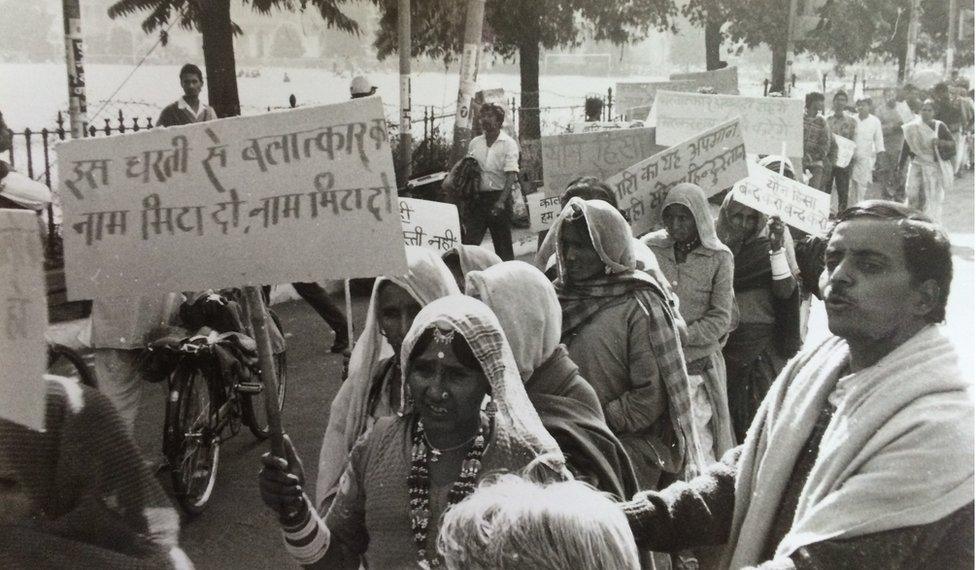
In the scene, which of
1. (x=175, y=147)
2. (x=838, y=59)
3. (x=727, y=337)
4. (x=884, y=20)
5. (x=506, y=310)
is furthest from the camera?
(x=838, y=59)

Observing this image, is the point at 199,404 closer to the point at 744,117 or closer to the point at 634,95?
the point at 744,117

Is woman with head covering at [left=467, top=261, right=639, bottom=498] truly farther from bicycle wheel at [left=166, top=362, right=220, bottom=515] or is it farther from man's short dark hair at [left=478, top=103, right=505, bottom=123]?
man's short dark hair at [left=478, top=103, right=505, bottom=123]

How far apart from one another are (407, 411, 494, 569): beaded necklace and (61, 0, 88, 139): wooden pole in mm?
4385

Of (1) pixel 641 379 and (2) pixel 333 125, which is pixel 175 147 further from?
(1) pixel 641 379

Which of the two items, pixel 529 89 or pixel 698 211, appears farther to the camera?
pixel 529 89

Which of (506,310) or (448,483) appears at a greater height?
(506,310)

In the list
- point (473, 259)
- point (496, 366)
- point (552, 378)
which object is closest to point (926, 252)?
point (496, 366)

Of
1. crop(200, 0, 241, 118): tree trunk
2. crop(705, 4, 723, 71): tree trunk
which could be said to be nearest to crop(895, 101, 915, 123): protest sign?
crop(705, 4, 723, 71): tree trunk

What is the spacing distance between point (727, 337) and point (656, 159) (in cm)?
122

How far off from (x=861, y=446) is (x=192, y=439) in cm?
420

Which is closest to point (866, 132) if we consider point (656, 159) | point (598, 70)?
point (598, 70)

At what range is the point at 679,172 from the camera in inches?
251

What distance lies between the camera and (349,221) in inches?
108

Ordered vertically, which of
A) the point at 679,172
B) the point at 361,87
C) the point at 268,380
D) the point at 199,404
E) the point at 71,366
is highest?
the point at 361,87
